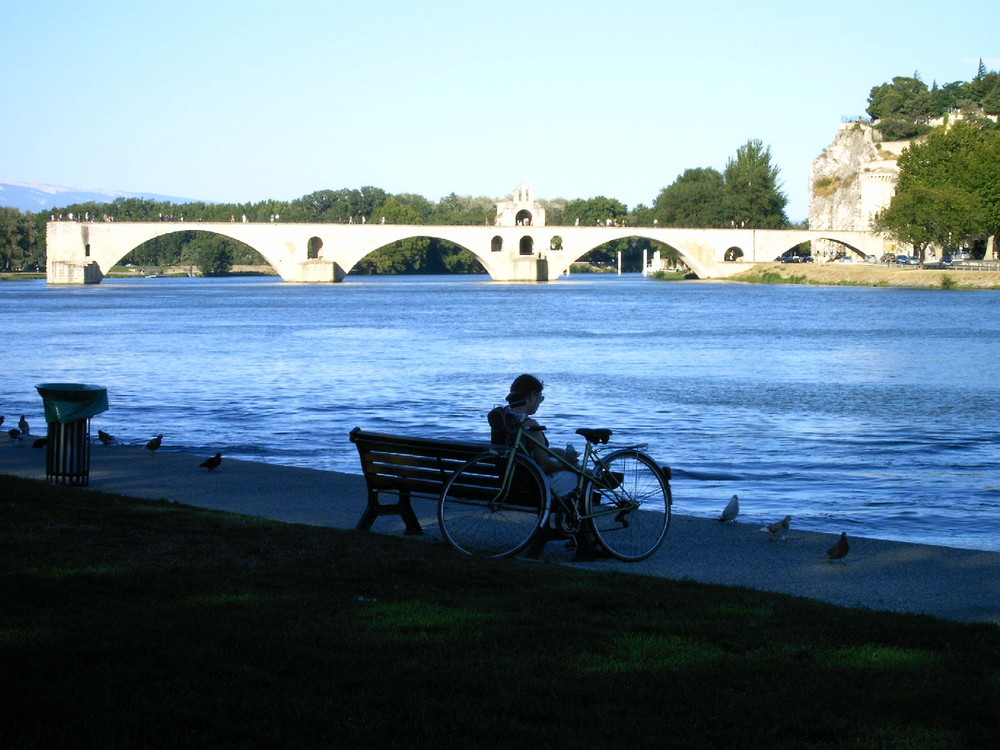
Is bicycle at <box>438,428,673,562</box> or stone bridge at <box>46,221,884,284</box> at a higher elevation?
stone bridge at <box>46,221,884,284</box>

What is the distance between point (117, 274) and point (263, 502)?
13078 centimetres

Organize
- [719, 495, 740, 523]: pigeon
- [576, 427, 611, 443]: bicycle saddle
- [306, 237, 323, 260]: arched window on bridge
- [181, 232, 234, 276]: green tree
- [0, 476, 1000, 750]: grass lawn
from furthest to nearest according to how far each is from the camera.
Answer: [181, 232, 234, 276]: green tree
[306, 237, 323, 260]: arched window on bridge
[719, 495, 740, 523]: pigeon
[576, 427, 611, 443]: bicycle saddle
[0, 476, 1000, 750]: grass lawn

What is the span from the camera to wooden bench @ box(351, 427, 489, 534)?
6910mm

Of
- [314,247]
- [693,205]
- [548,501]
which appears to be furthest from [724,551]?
[693,205]

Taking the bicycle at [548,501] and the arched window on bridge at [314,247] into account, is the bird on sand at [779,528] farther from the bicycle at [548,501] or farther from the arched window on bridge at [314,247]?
the arched window on bridge at [314,247]

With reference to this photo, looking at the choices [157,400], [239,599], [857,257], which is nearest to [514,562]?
[239,599]

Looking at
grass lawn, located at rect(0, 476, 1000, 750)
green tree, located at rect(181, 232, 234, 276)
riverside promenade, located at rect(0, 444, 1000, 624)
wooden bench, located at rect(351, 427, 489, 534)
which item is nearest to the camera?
grass lawn, located at rect(0, 476, 1000, 750)

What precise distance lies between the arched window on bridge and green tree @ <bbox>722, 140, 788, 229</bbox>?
34216 mm

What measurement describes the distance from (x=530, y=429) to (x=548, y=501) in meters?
0.42

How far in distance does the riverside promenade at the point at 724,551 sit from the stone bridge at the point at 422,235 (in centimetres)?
8329

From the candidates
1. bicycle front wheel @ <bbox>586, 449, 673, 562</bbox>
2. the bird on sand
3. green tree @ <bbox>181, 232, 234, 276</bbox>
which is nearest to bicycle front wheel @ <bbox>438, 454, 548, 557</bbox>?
bicycle front wheel @ <bbox>586, 449, 673, 562</bbox>

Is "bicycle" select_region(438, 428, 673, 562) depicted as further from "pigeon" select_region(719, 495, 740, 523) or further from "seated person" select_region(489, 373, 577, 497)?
"pigeon" select_region(719, 495, 740, 523)

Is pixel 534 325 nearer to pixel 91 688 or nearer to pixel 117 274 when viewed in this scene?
pixel 91 688

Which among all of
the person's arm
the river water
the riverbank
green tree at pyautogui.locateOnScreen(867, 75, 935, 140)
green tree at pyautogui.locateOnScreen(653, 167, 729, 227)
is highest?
green tree at pyautogui.locateOnScreen(867, 75, 935, 140)
